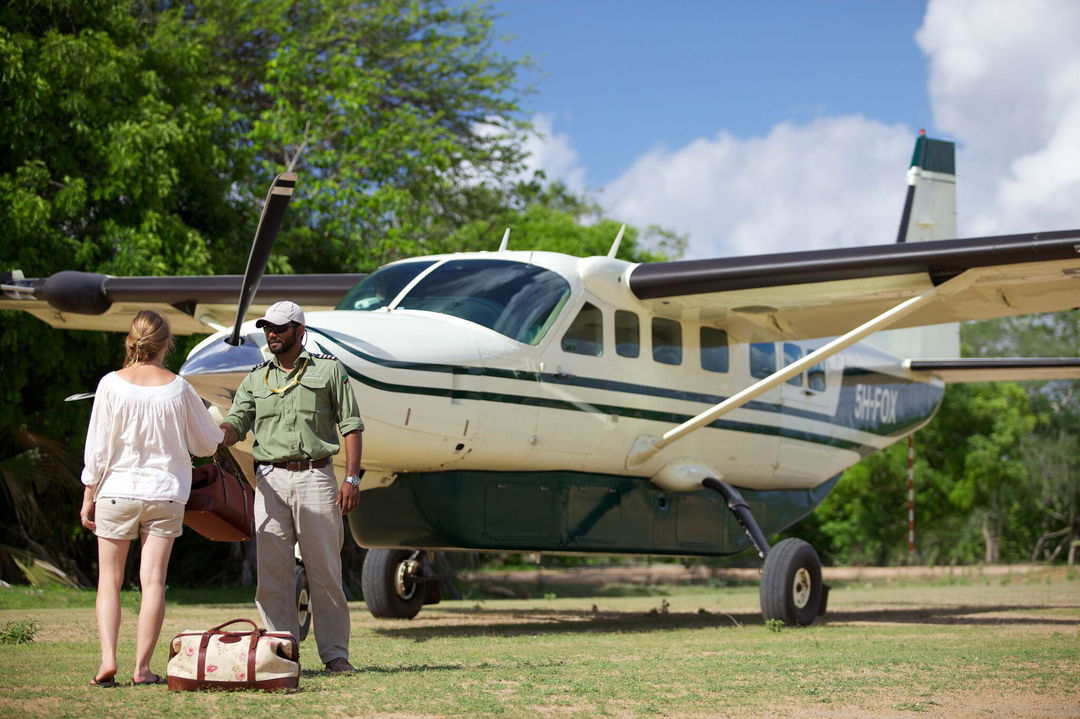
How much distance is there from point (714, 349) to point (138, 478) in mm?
7047

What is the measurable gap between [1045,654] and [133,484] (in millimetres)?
5590

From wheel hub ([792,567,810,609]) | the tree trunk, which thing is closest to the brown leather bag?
wheel hub ([792,567,810,609])

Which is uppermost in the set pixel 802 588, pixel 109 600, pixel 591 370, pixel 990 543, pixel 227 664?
pixel 591 370

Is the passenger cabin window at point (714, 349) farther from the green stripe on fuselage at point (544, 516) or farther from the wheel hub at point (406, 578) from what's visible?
the wheel hub at point (406, 578)

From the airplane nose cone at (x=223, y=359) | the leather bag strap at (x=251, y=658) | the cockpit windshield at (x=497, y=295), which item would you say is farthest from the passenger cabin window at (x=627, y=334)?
the leather bag strap at (x=251, y=658)

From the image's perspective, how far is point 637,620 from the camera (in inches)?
459

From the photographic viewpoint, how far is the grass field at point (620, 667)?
4895mm

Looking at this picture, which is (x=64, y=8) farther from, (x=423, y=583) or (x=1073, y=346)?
(x=1073, y=346)

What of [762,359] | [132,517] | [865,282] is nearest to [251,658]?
[132,517]

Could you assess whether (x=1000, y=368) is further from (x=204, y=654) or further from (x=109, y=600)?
(x=109, y=600)

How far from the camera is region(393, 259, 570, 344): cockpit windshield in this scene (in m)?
9.08

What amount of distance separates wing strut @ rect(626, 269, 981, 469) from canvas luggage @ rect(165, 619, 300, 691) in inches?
219

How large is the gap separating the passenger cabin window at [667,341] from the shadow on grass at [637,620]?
8.03ft

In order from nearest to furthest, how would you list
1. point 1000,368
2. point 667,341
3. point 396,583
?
point 667,341
point 396,583
point 1000,368
